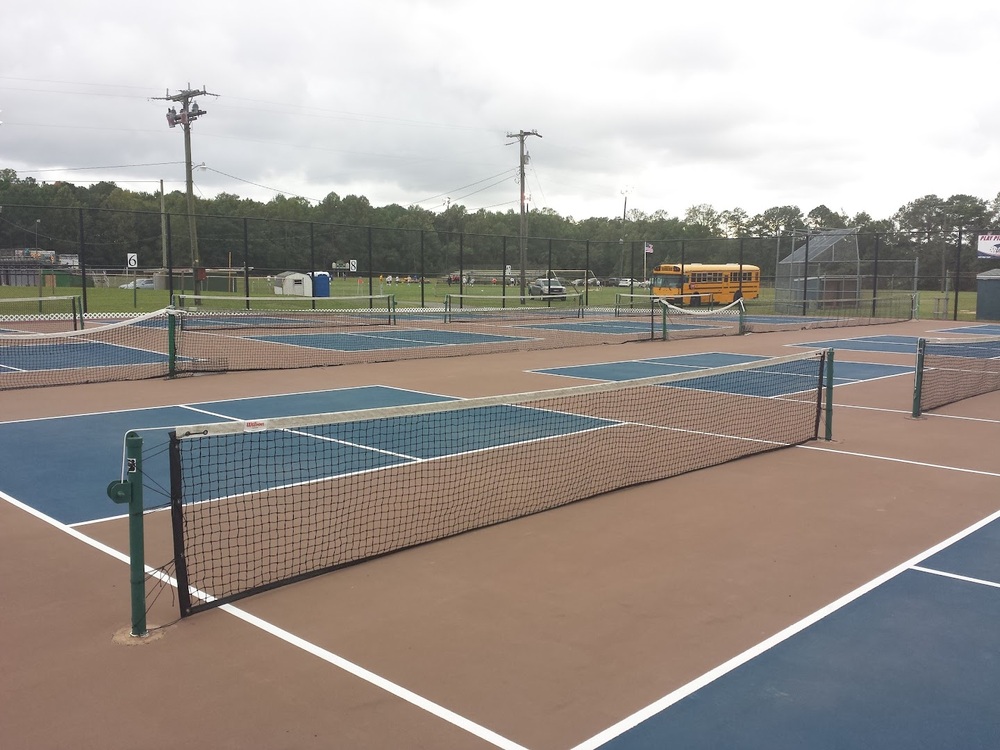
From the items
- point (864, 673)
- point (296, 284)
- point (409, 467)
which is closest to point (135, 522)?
point (864, 673)

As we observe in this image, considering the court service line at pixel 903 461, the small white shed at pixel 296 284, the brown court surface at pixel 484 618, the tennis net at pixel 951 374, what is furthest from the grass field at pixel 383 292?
the brown court surface at pixel 484 618

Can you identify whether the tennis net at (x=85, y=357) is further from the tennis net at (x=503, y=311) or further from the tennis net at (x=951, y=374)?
the tennis net at (x=951, y=374)

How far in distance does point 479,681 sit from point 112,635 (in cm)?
212

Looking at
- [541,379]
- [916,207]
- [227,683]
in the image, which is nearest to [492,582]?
[227,683]

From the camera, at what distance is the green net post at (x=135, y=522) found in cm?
462

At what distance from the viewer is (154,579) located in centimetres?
558

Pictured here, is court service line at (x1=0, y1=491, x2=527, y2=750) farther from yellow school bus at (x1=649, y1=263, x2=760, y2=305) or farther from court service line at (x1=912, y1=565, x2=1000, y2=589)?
yellow school bus at (x1=649, y1=263, x2=760, y2=305)

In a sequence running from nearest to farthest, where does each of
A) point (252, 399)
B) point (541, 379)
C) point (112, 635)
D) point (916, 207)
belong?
point (112, 635) → point (252, 399) → point (541, 379) → point (916, 207)

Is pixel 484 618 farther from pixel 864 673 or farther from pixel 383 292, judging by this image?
pixel 383 292

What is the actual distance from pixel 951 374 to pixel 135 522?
1597 cm

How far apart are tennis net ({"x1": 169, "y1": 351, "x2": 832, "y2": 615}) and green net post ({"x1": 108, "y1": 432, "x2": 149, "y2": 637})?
0.32m

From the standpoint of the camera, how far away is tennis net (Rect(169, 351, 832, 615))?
591 centimetres

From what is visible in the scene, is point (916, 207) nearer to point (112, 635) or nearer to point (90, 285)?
point (90, 285)

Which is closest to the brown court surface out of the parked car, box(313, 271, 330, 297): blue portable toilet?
box(313, 271, 330, 297): blue portable toilet
